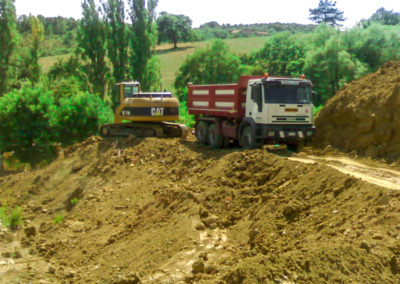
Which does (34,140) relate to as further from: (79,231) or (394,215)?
(394,215)

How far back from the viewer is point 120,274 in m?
11.4

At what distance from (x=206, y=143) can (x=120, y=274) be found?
29.6 ft

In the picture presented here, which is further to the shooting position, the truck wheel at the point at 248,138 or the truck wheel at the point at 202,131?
the truck wheel at the point at 202,131

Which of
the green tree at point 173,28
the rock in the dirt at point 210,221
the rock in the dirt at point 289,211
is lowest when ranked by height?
the rock in the dirt at point 210,221

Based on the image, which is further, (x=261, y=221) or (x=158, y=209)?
(x=158, y=209)

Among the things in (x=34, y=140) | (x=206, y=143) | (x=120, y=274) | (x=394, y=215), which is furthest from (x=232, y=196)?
(x=34, y=140)

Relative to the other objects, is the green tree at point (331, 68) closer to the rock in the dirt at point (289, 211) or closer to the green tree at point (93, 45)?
the green tree at point (93, 45)

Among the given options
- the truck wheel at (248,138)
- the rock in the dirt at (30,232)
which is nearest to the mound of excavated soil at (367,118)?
the truck wheel at (248,138)

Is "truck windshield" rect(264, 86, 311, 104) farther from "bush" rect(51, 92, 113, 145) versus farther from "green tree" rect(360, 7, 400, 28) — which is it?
"green tree" rect(360, 7, 400, 28)

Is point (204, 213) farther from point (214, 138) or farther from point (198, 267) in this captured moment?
point (214, 138)

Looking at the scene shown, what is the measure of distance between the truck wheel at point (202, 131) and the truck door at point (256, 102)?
10.9 ft

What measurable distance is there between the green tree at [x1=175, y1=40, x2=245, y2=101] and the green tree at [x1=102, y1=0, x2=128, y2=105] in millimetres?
14694

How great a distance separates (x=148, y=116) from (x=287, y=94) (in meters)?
7.96

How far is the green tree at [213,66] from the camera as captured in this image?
5138 centimetres
